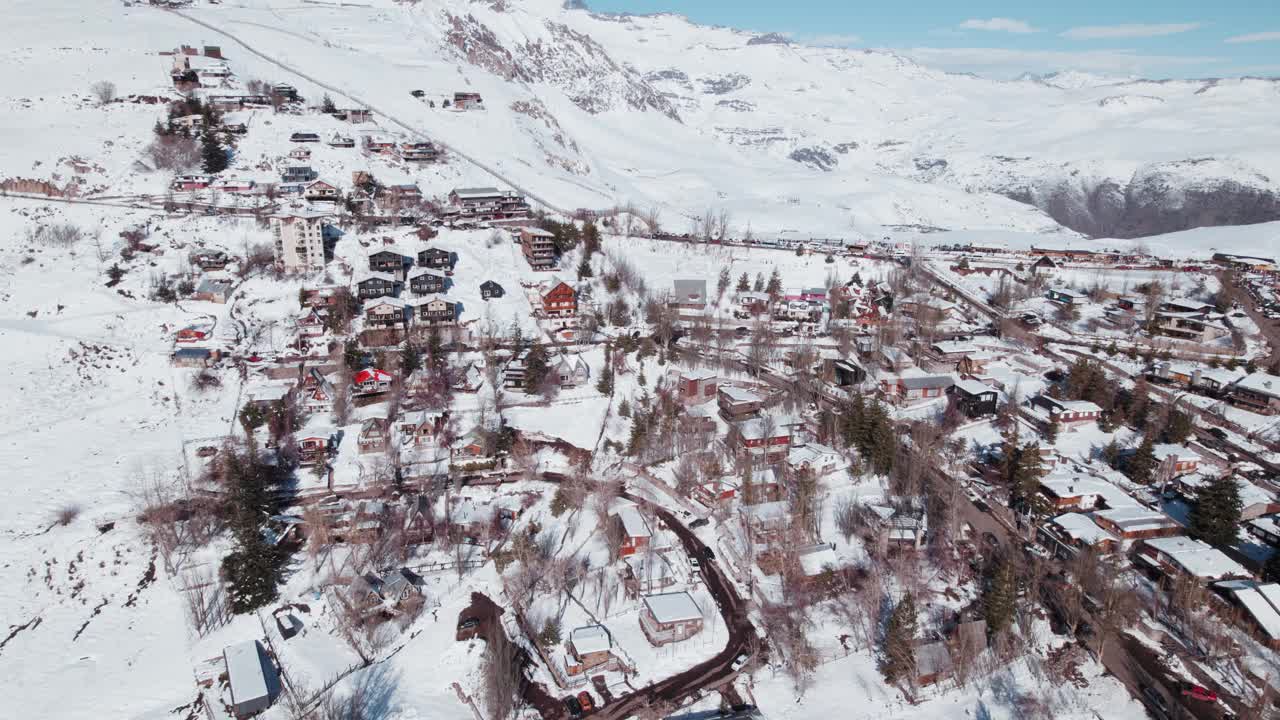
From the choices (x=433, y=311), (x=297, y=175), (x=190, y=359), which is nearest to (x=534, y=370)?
(x=433, y=311)

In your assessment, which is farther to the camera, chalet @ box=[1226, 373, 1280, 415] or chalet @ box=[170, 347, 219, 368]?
chalet @ box=[170, 347, 219, 368]

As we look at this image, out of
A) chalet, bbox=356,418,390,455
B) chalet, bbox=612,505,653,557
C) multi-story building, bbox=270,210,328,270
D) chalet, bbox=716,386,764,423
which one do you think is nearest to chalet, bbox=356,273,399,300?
multi-story building, bbox=270,210,328,270

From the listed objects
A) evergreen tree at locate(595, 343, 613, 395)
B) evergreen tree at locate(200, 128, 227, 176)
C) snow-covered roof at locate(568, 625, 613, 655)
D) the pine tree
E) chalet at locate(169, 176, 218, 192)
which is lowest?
snow-covered roof at locate(568, 625, 613, 655)

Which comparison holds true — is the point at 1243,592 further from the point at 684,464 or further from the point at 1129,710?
the point at 684,464

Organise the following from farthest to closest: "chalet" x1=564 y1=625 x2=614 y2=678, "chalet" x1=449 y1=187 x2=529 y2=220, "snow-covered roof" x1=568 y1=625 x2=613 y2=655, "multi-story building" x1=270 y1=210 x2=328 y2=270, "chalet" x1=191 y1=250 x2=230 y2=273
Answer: "chalet" x1=449 y1=187 x2=529 y2=220
"multi-story building" x1=270 y1=210 x2=328 y2=270
"chalet" x1=191 y1=250 x2=230 y2=273
"snow-covered roof" x1=568 y1=625 x2=613 y2=655
"chalet" x1=564 y1=625 x2=614 y2=678

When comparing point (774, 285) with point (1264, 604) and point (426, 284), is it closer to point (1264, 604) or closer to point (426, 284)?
point (426, 284)

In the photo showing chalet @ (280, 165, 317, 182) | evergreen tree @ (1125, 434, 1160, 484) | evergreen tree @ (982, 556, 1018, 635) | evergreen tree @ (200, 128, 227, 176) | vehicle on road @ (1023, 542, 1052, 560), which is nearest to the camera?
evergreen tree @ (982, 556, 1018, 635)

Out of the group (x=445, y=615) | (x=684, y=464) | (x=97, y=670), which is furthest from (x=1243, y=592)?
(x=97, y=670)

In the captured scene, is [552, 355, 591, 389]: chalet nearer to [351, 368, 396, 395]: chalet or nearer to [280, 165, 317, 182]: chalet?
[351, 368, 396, 395]: chalet
